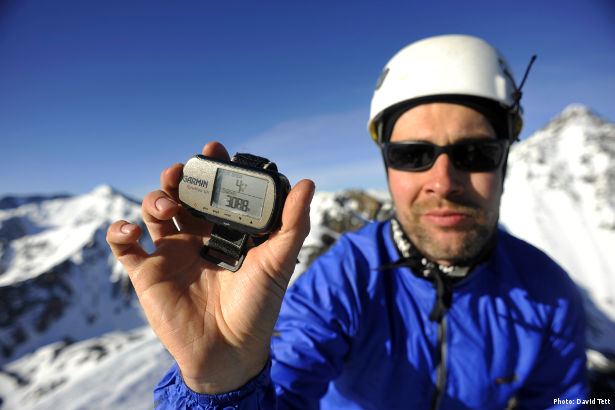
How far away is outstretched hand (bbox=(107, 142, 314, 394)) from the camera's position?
202 cm

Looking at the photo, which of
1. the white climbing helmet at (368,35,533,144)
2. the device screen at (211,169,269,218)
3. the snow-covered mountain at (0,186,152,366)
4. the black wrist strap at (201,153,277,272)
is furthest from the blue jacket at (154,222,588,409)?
the snow-covered mountain at (0,186,152,366)

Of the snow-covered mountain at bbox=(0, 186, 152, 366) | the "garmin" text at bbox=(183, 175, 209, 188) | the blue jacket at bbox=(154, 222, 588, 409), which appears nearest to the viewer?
the "garmin" text at bbox=(183, 175, 209, 188)

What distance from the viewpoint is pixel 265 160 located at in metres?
2.53

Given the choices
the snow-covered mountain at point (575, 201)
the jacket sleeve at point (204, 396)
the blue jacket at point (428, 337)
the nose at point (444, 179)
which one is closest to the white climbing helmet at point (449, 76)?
the nose at point (444, 179)

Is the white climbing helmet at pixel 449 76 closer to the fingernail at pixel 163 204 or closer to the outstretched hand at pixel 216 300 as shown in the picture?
the outstretched hand at pixel 216 300

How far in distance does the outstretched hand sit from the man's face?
189 cm

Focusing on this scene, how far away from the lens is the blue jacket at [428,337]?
2994 mm

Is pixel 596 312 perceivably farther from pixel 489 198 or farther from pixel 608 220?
pixel 489 198

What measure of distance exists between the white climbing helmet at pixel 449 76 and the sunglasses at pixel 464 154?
74cm

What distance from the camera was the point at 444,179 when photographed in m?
3.15

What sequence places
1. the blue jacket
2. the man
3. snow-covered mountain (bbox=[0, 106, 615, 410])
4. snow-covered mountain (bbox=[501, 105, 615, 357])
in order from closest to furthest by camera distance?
the man → the blue jacket → snow-covered mountain (bbox=[0, 106, 615, 410]) → snow-covered mountain (bbox=[501, 105, 615, 357])

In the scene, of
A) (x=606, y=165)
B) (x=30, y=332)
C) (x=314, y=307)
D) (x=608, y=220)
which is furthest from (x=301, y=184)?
(x=30, y=332)

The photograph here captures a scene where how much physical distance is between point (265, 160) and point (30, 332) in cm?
14913

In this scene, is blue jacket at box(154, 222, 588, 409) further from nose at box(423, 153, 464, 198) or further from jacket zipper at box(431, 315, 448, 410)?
nose at box(423, 153, 464, 198)
